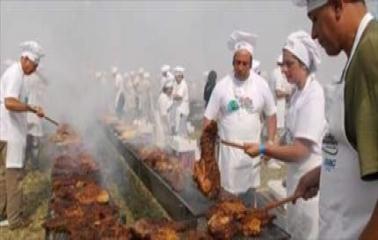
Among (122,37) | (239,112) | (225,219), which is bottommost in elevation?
(225,219)

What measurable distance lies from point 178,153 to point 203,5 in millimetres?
8673

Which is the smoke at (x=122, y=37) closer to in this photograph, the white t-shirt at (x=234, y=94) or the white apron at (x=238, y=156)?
the white t-shirt at (x=234, y=94)

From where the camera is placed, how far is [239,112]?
16.5ft

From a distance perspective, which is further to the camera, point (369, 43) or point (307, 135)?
point (307, 135)

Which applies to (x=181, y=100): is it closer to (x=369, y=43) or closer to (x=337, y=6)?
(x=337, y=6)

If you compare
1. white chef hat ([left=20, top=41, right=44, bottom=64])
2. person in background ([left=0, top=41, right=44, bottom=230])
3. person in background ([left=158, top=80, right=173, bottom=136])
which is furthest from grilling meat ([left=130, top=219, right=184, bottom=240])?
person in background ([left=158, top=80, right=173, bottom=136])

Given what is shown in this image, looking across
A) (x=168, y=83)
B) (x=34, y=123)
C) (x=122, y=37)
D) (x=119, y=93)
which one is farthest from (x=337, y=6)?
(x=122, y=37)

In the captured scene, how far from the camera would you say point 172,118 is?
12.4 m

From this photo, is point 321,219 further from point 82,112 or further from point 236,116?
→ point 82,112

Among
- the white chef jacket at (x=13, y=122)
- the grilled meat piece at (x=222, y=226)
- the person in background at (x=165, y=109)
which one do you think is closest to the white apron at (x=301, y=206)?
the grilled meat piece at (x=222, y=226)

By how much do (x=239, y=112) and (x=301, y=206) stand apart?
1.41 metres

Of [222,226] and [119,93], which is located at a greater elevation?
[119,93]

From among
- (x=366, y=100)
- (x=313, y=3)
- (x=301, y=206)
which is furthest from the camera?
(x=301, y=206)

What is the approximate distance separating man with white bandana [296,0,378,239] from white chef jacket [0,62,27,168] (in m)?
4.91
